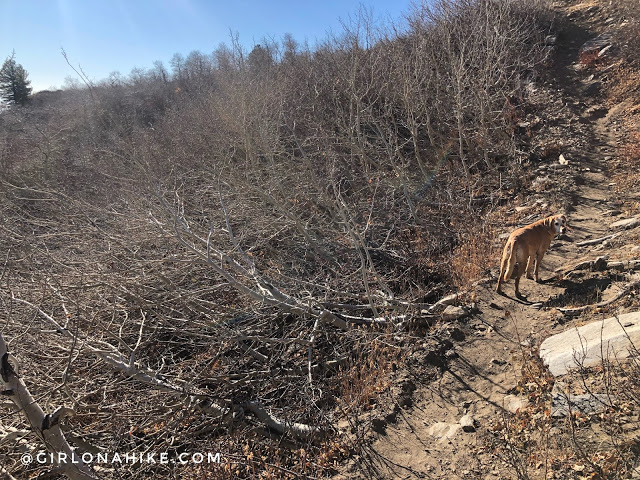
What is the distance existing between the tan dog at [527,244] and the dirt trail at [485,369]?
15.7 inches

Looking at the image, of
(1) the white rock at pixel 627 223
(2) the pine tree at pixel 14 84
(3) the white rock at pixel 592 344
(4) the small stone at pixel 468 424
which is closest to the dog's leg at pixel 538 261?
(3) the white rock at pixel 592 344

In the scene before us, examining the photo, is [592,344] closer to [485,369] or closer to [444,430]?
[485,369]

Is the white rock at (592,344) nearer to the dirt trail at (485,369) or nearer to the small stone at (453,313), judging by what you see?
the dirt trail at (485,369)

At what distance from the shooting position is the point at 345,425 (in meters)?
3.85

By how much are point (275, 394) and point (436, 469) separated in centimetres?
A: 238

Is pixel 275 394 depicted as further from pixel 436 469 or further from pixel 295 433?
pixel 436 469

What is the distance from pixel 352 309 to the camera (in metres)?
5.43

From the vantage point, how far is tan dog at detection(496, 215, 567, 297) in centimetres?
464

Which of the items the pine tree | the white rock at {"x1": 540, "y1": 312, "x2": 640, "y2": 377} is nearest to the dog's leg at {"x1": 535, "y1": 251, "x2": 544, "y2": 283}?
the white rock at {"x1": 540, "y1": 312, "x2": 640, "y2": 377}

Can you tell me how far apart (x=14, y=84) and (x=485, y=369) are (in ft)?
128

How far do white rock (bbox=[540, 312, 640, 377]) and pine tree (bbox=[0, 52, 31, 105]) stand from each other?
1525 inches

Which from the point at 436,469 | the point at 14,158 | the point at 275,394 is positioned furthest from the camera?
the point at 14,158

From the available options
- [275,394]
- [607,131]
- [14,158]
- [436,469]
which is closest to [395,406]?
[436,469]

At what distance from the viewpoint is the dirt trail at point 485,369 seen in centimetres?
315
